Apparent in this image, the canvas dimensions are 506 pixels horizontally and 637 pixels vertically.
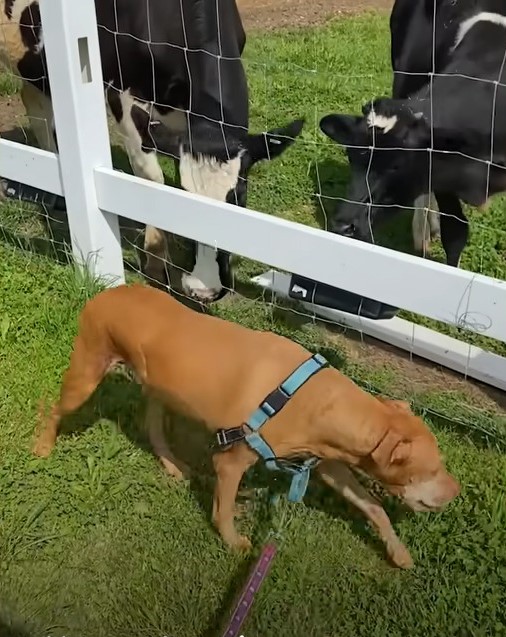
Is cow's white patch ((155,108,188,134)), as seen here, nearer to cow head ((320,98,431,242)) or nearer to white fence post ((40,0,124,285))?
white fence post ((40,0,124,285))

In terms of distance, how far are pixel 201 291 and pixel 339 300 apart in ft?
2.61

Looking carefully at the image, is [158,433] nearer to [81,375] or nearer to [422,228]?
[81,375]

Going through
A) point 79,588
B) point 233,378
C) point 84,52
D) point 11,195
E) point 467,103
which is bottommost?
point 79,588

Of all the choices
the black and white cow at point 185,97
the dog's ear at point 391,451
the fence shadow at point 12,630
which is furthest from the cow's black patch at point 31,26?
the dog's ear at point 391,451

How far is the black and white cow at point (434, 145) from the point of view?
3139 millimetres

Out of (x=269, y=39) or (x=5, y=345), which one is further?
(x=269, y=39)

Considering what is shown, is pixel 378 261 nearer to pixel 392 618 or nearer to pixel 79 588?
pixel 392 618

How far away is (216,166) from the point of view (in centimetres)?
348

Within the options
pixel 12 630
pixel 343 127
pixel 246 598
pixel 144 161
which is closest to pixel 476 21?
pixel 343 127

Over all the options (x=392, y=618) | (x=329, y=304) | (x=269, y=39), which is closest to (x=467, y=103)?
(x=329, y=304)

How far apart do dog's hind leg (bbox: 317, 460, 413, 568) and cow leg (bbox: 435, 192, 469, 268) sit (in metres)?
1.65

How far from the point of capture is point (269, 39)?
752 centimetres

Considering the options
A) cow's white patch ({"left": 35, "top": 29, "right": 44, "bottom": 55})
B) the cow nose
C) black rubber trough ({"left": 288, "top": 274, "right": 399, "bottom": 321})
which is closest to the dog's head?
black rubber trough ({"left": 288, "top": 274, "right": 399, "bottom": 321})

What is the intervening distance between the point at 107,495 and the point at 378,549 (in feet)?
2.95
